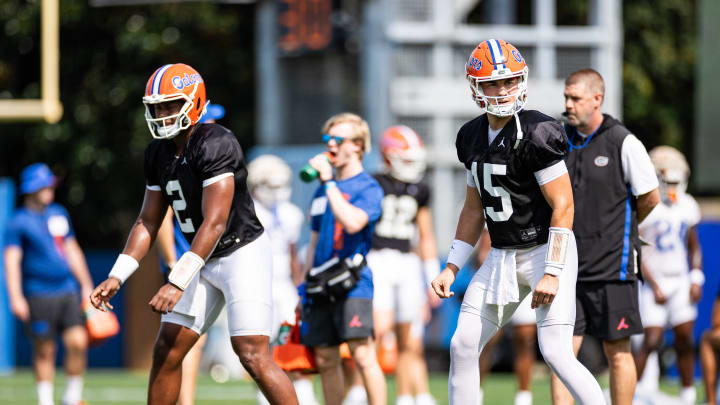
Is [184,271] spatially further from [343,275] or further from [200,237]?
[343,275]

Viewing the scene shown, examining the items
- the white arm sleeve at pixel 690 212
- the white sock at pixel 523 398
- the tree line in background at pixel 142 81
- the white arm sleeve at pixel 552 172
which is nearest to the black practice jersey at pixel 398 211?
the white sock at pixel 523 398

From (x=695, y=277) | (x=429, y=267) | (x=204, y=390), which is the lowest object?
(x=204, y=390)

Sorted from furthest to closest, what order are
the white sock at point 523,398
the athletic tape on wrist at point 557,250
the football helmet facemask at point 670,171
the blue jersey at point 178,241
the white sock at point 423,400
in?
the football helmet facemask at point 670,171 < the white sock at point 523,398 < the white sock at point 423,400 < the blue jersey at point 178,241 < the athletic tape on wrist at point 557,250

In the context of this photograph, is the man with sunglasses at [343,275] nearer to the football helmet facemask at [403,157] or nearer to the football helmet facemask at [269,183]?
the football helmet facemask at [403,157]

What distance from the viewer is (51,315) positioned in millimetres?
11328

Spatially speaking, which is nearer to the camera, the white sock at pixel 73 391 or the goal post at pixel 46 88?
the white sock at pixel 73 391

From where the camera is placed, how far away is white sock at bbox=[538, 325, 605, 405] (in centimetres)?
642

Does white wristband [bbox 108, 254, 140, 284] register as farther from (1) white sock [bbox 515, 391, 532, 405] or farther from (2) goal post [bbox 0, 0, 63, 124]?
(2) goal post [bbox 0, 0, 63, 124]

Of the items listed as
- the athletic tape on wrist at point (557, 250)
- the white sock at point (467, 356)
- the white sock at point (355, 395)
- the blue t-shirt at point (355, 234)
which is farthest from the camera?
the white sock at point (355, 395)

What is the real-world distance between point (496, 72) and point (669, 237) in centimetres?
504

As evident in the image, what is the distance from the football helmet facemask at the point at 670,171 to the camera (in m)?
10.7

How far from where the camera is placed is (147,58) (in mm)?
21750

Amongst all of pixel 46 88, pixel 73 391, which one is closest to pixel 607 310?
pixel 73 391

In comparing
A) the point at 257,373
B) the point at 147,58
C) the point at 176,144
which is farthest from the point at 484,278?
the point at 147,58
